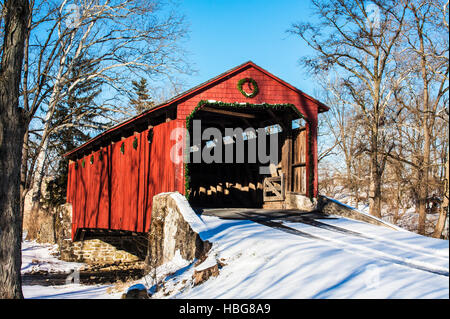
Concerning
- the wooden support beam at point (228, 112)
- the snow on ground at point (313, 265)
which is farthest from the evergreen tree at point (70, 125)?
the snow on ground at point (313, 265)

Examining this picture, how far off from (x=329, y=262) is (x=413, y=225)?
20290 mm

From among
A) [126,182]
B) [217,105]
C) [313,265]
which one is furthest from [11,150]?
[126,182]

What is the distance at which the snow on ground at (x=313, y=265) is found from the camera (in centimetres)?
483

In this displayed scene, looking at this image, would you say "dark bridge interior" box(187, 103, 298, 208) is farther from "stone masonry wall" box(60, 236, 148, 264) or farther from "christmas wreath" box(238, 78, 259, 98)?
"stone masonry wall" box(60, 236, 148, 264)

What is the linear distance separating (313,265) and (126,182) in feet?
30.9

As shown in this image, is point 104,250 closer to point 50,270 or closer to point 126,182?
point 50,270

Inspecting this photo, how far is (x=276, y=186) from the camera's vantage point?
42.0ft

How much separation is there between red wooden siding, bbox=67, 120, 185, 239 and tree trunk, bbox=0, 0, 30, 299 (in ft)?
14.9

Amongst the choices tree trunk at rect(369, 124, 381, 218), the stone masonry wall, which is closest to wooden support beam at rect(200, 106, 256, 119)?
tree trunk at rect(369, 124, 381, 218)

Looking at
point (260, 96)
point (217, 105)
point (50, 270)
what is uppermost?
point (260, 96)

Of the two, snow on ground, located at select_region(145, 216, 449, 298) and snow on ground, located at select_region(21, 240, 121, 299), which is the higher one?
snow on ground, located at select_region(145, 216, 449, 298)

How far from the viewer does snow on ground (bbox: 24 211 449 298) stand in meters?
4.83

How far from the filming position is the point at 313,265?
559 centimetres

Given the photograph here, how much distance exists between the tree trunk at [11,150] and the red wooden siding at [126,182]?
178 inches
